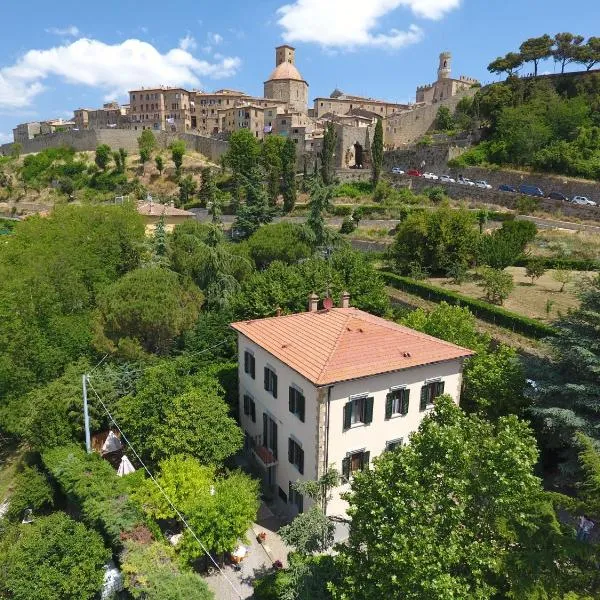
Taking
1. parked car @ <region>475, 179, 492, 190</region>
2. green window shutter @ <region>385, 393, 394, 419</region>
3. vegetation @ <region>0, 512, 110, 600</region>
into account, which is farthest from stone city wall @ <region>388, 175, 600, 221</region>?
vegetation @ <region>0, 512, 110, 600</region>

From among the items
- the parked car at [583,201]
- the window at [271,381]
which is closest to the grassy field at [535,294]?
the parked car at [583,201]

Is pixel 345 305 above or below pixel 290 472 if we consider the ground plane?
above

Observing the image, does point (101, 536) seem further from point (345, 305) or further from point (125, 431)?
point (345, 305)

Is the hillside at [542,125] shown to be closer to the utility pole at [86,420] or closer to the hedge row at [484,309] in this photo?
the hedge row at [484,309]

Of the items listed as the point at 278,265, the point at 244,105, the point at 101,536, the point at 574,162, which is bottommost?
the point at 101,536

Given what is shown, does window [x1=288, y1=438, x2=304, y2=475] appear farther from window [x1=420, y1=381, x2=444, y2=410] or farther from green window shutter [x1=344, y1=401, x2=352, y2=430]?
window [x1=420, y1=381, x2=444, y2=410]

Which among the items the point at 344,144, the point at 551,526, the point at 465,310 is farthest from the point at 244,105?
the point at 551,526

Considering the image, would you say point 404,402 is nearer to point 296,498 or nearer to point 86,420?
point 296,498
